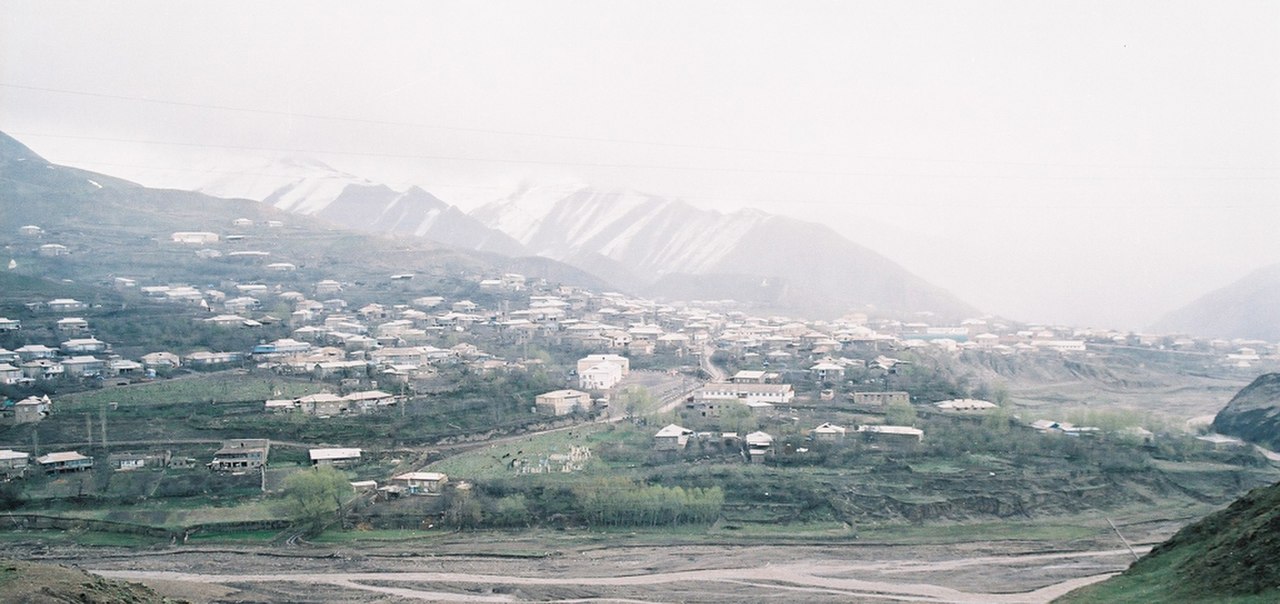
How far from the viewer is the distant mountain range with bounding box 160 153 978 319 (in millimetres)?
51156

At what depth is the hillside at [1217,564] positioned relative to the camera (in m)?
9.33

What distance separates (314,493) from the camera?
1725 centimetres

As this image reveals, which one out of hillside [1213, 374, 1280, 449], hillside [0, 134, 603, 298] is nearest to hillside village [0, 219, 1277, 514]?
hillside [0, 134, 603, 298]

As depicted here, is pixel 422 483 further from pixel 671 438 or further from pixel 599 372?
pixel 599 372

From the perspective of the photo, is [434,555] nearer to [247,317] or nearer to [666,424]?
[666,424]

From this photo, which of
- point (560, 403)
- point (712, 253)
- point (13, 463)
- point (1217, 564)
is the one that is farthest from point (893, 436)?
point (712, 253)

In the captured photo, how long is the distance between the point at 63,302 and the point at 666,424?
17.8m

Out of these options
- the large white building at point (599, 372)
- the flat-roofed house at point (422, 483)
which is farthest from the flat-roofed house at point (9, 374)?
the large white building at point (599, 372)

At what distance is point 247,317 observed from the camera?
29906mm

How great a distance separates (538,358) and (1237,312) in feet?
104

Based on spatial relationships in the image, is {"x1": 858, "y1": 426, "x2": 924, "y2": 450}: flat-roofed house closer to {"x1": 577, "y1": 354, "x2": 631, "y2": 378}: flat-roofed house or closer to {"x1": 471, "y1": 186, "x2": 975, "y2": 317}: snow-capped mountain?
{"x1": 577, "y1": 354, "x2": 631, "y2": 378}: flat-roofed house

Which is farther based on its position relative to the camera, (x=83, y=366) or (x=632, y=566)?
(x=83, y=366)

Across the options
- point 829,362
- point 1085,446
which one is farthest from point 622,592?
point 829,362

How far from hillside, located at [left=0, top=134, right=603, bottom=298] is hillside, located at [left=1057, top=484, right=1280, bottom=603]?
3019cm
